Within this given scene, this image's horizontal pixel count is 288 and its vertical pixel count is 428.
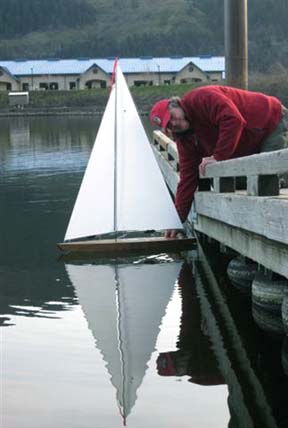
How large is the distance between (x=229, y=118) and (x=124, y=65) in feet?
440

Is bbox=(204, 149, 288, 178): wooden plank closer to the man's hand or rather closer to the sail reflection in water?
the man's hand

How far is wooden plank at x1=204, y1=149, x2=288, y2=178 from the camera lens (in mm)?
6926

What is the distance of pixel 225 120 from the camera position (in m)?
9.34

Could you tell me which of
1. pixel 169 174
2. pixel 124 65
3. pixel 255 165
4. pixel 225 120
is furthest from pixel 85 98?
pixel 255 165

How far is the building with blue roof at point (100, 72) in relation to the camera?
13775 cm

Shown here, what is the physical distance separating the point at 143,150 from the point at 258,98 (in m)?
3.33

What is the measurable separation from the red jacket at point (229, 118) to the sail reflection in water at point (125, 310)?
201 cm

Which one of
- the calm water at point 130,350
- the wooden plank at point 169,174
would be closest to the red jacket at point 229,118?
the calm water at point 130,350

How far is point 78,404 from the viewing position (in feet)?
21.3

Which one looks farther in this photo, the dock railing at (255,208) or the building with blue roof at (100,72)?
the building with blue roof at (100,72)

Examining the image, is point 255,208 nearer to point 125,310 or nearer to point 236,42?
point 125,310

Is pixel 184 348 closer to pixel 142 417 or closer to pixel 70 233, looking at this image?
pixel 142 417

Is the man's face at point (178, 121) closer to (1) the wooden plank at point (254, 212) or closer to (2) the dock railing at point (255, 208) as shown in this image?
(2) the dock railing at point (255, 208)

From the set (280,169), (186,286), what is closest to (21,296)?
(186,286)
